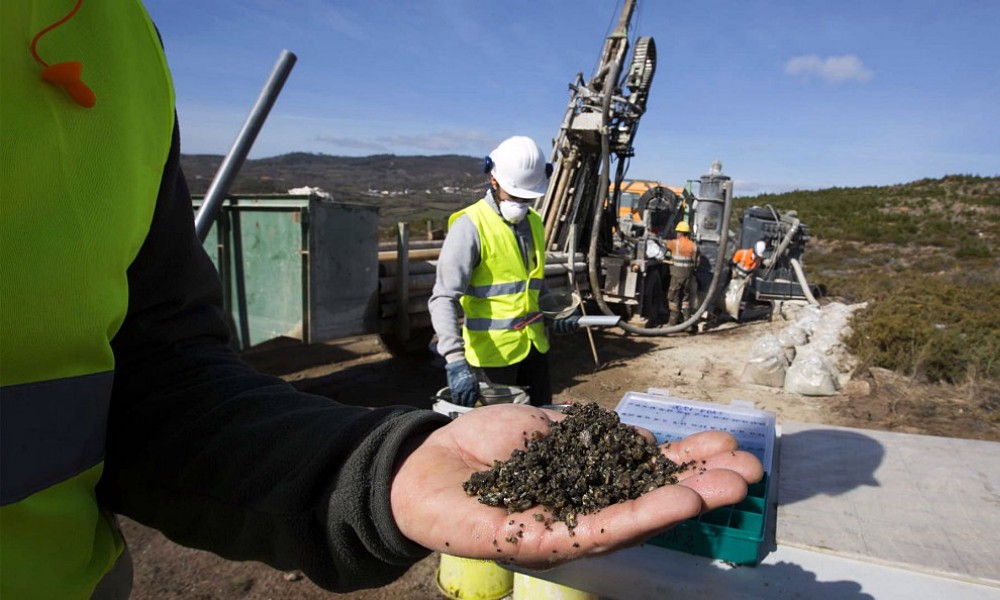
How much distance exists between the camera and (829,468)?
1992mm

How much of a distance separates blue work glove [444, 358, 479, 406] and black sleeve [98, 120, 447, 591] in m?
2.25

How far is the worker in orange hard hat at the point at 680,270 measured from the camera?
10.3 meters

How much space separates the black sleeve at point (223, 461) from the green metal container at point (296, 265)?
4093 mm

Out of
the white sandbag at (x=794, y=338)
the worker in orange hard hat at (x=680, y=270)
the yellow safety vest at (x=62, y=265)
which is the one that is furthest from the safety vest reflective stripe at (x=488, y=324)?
the worker in orange hard hat at (x=680, y=270)

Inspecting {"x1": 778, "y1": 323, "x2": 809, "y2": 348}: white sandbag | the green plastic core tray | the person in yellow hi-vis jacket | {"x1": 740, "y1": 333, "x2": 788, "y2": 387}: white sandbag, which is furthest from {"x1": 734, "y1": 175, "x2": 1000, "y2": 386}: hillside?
the person in yellow hi-vis jacket

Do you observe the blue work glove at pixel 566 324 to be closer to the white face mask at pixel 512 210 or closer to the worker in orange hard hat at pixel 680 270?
the white face mask at pixel 512 210

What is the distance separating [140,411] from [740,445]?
1.79 meters

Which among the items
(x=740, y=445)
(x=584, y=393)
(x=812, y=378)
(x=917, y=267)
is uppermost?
(x=740, y=445)

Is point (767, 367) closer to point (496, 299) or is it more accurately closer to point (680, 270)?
Answer: point (680, 270)

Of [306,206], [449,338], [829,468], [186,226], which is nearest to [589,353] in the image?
[306,206]

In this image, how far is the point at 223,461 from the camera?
952 mm

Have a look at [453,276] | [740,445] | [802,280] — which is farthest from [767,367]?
[802,280]

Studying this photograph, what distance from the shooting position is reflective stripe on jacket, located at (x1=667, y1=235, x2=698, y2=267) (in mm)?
10336

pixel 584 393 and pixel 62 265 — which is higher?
pixel 62 265
